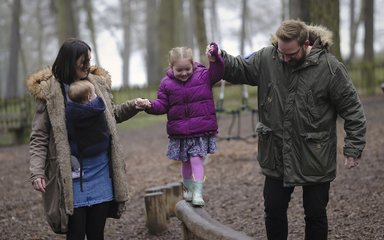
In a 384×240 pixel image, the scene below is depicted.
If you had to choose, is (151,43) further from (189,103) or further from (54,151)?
(54,151)

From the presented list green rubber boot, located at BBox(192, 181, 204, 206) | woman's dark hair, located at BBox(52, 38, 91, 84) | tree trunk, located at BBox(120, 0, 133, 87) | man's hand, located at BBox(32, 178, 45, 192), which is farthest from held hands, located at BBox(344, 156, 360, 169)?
tree trunk, located at BBox(120, 0, 133, 87)

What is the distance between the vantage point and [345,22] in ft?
151

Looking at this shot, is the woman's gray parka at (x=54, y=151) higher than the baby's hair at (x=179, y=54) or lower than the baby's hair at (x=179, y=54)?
lower

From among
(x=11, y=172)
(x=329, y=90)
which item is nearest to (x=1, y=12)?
(x=11, y=172)

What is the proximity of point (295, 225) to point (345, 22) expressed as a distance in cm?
4298

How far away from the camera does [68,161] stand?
3.50 metres

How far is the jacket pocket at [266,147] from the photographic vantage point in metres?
3.79

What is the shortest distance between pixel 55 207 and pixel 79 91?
74cm

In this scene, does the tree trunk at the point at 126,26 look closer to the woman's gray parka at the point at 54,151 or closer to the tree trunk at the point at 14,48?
the tree trunk at the point at 14,48

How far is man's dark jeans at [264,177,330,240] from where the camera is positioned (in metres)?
3.72

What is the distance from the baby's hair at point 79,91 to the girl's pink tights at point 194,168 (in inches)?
43.7

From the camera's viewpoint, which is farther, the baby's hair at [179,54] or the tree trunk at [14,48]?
the tree trunk at [14,48]

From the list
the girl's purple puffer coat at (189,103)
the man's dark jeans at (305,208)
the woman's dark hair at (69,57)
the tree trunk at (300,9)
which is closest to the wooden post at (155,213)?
the girl's purple puffer coat at (189,103)

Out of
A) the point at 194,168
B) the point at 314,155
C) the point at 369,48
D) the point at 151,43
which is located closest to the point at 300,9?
the point at 194,168
